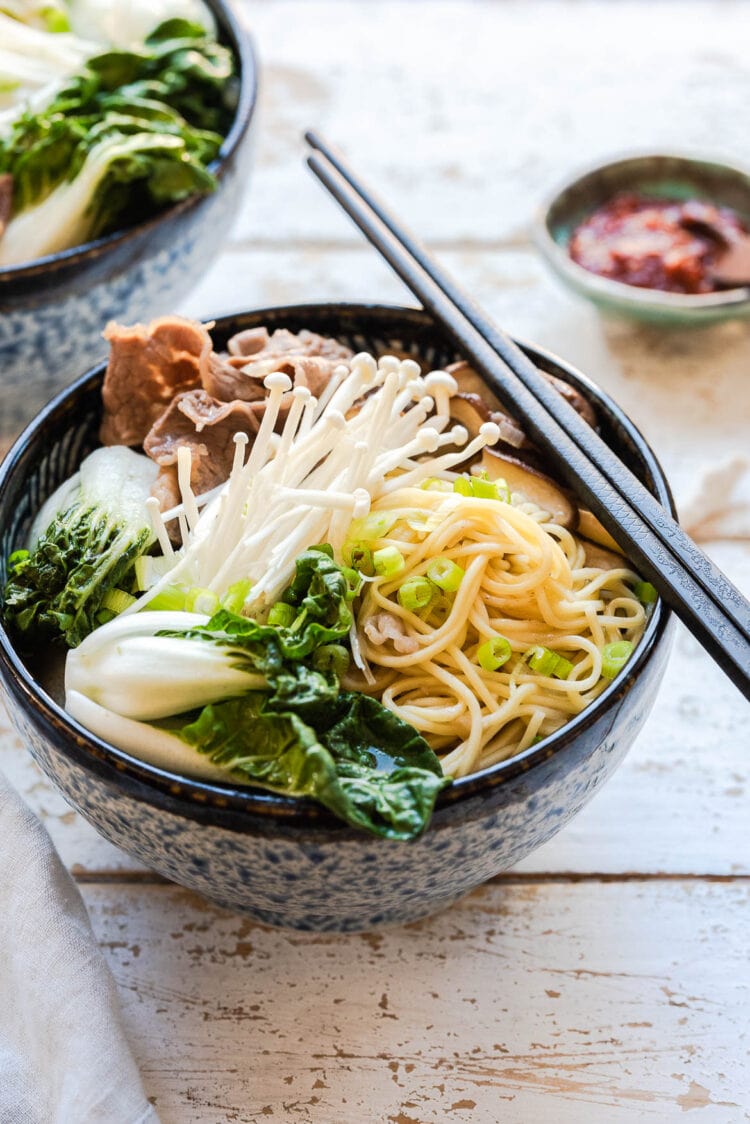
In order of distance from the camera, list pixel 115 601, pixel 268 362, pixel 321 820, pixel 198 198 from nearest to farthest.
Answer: pixel 321 820 → pixel 115 601 → pixel 268 362 → pixel 198 198

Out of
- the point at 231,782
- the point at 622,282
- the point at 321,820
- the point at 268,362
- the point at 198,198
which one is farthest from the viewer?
the point at 622,282

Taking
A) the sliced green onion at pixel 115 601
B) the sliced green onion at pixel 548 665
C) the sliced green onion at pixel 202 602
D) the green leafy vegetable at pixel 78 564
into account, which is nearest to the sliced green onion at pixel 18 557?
the green leafy vegetable at pixel 78 564

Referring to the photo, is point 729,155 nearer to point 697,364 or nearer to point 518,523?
point 697,364

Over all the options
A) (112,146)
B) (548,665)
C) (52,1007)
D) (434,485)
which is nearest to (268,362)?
(434,485)

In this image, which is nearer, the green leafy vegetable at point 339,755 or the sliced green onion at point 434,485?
the green leafy vegetable at point 339,755

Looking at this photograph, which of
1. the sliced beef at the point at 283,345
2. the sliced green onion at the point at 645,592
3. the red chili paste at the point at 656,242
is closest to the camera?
the sliced green onion at the point at 645,592

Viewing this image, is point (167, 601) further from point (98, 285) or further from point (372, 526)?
point (98, 285)

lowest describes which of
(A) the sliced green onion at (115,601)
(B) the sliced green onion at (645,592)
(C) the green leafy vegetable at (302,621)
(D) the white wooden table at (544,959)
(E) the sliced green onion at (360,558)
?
(D) the white wooden table at (544,959)

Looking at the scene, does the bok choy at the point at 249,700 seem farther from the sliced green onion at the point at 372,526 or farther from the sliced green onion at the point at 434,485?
the sliced green onion at the point at 434,485
